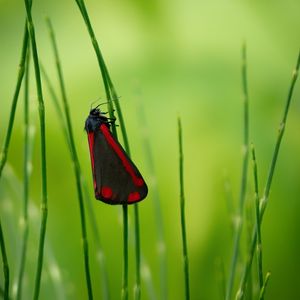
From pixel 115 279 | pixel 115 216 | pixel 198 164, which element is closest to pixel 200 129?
pixel 198 164

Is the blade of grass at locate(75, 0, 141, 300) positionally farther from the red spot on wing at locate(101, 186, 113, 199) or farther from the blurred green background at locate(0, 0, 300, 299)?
the blurred green background at locate(0, 0, 300, 299)

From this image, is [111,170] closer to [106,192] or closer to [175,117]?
[106,192]

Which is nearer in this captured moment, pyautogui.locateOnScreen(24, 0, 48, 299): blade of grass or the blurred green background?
pyautogui.locateOnScreen(24, 0, 48, 299): blade of grass

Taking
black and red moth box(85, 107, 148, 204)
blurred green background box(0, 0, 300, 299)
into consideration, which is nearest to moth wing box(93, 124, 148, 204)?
black and red moth box(85, 107, 148, 204)

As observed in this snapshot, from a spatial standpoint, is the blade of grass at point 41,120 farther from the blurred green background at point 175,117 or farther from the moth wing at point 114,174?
the blurred green background at point 175,117

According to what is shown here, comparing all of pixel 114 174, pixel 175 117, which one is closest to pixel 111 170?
pixel 114 174

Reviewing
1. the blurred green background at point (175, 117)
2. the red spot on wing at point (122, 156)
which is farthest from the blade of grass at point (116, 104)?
the blurred green background at point (175, 117)

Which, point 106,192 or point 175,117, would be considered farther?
point 175,117
